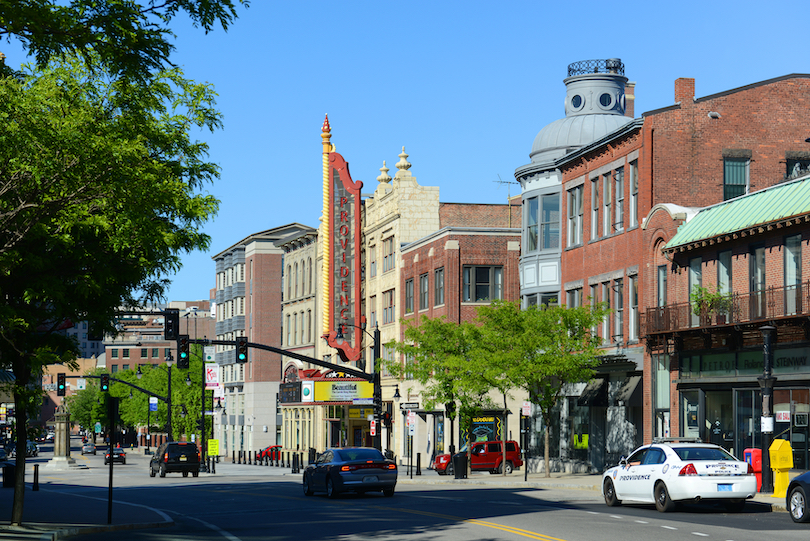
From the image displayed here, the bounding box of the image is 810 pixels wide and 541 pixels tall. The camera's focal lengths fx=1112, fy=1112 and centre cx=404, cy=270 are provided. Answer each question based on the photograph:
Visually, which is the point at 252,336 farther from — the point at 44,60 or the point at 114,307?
the point at 44,60

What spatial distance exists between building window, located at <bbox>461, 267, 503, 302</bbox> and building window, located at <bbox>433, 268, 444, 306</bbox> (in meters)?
1.51

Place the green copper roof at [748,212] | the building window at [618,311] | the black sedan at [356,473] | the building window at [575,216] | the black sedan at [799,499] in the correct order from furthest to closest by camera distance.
→ 1. the building window at [575,216]
2. the building window at [618,311]
3. the green copper roof at [748,212]
4. the black sedan at [356,473]
5. the black sedan at [799,499]

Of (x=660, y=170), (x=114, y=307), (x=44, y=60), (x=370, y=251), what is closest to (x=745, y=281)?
(x=660, y=170)

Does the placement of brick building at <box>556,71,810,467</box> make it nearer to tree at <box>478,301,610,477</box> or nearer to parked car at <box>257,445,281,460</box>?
tree at <box>478,301,610,477</box>

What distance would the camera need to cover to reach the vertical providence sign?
7188 centimetres

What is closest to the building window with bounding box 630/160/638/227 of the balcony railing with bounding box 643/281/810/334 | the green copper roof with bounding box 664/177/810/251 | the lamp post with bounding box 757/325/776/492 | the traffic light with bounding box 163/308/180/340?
the green copper roof with bounding box 664/177/810/251

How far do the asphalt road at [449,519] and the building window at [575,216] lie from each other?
53.2ft

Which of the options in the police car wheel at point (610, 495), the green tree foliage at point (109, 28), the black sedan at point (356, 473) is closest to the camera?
the green tree foliage at point (109, 28)

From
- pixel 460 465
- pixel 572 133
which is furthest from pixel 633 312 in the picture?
pixel 572 133

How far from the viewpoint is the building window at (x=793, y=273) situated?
32000 millimetres

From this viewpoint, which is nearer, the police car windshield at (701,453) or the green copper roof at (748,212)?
the police car windshield at (701,453)

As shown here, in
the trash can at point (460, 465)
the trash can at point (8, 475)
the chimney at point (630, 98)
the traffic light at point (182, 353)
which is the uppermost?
the chimney at point (630, 98)

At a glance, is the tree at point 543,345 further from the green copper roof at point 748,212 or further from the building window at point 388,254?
the building window at point 388,254

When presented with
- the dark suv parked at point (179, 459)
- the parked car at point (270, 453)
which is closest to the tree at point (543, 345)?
the dark suv parked at point (179, 459)
